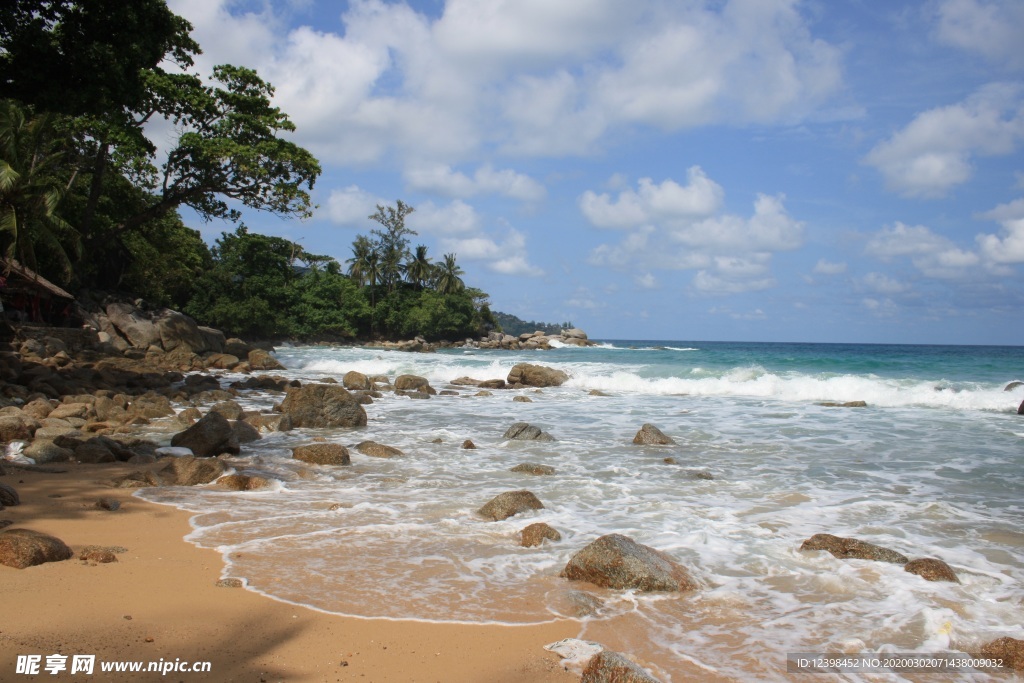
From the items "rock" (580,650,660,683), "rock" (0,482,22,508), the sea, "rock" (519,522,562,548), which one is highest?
"rock" (0,482,22,508)

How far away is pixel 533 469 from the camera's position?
8.42 metres

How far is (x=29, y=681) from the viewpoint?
2887 millimetres

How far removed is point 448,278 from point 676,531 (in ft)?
209

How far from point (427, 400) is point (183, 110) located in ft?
40.7

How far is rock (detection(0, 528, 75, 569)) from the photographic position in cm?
417

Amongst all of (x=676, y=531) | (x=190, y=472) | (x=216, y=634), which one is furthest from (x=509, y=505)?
(x=190, y=472)

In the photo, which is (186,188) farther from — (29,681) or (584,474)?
(29,681)

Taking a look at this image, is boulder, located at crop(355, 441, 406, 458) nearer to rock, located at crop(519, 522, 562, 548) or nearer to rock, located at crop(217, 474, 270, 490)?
rock, located at crop(217, 474, 270, 490)

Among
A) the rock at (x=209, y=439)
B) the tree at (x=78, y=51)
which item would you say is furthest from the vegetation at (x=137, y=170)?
the rock at (x=209, y=439)

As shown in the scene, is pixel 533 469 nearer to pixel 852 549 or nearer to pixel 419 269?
pixel 852 549

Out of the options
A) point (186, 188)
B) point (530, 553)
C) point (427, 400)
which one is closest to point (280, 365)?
point (186, 188)

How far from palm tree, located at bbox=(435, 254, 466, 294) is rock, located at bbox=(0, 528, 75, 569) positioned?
63585 mm

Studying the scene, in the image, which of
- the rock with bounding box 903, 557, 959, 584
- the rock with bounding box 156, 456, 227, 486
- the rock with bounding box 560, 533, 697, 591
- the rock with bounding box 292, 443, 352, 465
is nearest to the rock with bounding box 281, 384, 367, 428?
the rock with bounding box 292, 443, 352, 465

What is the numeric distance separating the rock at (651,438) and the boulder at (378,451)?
13.4 ft
